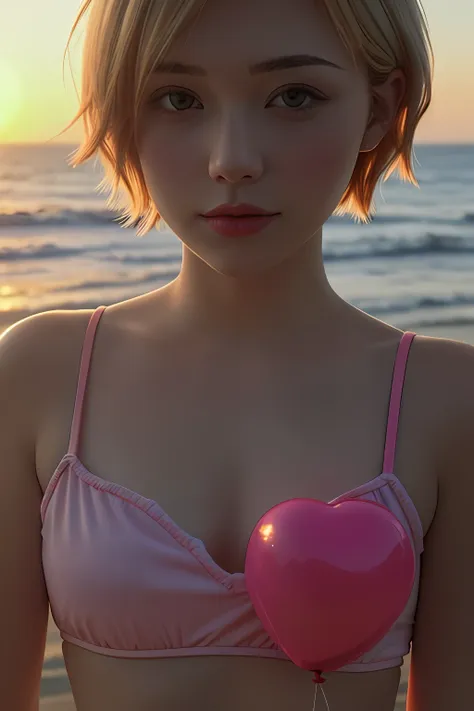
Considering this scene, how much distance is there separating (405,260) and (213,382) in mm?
5798

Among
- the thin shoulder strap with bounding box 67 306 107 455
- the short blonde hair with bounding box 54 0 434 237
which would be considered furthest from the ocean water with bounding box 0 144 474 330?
the short blonde hair with bounding box 54 0 434 237

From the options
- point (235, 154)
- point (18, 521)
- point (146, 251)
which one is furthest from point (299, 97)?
point (146, 251)

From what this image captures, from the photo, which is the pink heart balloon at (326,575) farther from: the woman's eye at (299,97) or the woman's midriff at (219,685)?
the woman's eye at (299,97)

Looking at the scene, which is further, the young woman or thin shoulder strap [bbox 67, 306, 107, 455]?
thin shoulder strap [bbox 67, 306, 107, 455]

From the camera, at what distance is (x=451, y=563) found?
1385 millimetres

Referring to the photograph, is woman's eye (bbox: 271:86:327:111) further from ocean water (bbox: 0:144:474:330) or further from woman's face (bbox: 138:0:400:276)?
ocean water (bbox: 0:144:474:330)

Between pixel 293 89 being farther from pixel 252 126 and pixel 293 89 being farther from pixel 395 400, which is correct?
pixel 395 400

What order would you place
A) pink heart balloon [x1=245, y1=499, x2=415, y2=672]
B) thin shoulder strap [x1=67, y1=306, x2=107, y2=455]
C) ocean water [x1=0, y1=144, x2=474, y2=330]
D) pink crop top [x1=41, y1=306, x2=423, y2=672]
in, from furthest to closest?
ocean water [x1=0, y1=144, x2=474, y2=330] → thin shoulder strap [x1=67, y1=306, x2=107, y2=455] → pink crop top [x1=41, y1=306, x2=423, y2=672] → pink heart balloon [x1=245, y1=499, x2=415, y2=672]

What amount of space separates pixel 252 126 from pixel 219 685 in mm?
751

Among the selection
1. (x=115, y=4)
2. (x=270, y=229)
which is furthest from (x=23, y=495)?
(x=115, y=4)

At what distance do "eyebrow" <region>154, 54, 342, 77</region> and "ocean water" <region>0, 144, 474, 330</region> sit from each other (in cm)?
415

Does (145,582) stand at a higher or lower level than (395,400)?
lower

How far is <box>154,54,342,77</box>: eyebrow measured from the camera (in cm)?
118

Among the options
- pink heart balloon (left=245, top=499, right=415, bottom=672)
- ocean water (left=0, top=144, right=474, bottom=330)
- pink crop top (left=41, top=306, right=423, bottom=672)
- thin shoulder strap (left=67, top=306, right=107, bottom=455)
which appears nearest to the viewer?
pink heart balloon (left=245, top=499, right=415, bottom=672)
